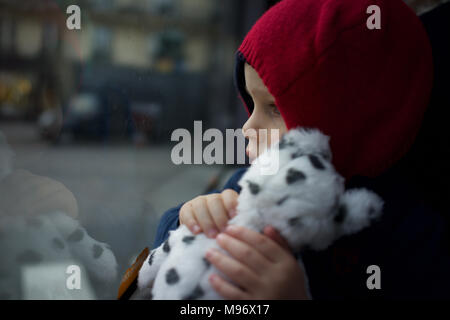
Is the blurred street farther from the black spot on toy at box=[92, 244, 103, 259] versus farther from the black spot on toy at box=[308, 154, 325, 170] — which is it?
the black spot on toy at box=[308, 154, 325, 170]

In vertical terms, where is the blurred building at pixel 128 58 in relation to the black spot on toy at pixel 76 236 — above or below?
above

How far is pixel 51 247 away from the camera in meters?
0.66

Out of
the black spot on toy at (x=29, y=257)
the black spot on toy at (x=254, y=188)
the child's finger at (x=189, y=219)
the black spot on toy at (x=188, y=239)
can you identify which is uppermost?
the black spot on toy at (x=254, y=188)

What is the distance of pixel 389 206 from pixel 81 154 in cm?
66

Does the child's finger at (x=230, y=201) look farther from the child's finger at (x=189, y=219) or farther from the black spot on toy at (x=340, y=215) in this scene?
the black spot on toy at (x=340, y=215)

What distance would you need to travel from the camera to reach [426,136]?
822 millimetres

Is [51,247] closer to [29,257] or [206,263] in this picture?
[29,257]

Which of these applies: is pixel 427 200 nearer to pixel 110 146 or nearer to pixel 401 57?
pixel 401 57

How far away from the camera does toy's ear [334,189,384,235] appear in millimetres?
513

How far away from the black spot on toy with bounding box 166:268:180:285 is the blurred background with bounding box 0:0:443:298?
21 cm

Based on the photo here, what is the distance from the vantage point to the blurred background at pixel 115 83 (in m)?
0.66

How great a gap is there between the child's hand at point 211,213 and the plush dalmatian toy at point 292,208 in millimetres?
21

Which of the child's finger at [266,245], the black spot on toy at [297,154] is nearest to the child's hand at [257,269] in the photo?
the child's finger at [266,245]

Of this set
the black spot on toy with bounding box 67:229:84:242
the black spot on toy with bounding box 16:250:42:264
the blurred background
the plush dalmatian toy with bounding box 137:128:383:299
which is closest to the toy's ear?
the plush dalmatian toy with bounding box 137:128:383:299
